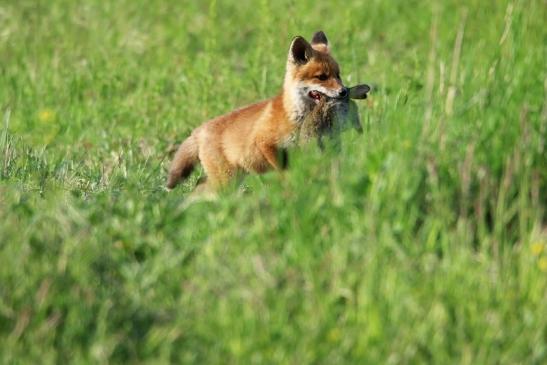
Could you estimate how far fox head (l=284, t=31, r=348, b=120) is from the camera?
26.2 ft

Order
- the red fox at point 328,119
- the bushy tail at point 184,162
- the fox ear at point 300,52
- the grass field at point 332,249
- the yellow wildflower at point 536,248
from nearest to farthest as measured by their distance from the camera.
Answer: the grass field at point 332,249
the yellow wildflower at point 536,248
the red fox at point 328,119
the bushy tail at point 184,162
the fox ear at point 300,52

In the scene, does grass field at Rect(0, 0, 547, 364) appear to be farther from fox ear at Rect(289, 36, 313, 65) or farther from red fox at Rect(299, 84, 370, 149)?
fox ear at Rect(289, 36, 313, 65)

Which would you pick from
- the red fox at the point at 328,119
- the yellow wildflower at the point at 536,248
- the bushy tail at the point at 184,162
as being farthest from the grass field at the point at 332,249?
the bushy tail at the point at 184,162

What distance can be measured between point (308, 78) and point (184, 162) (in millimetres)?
988

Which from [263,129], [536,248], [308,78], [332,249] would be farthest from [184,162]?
[536,248]

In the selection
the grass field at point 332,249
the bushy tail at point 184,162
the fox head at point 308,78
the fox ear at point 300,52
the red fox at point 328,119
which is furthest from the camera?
the fox ear at point 300,52

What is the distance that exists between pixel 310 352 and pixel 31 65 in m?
6.77

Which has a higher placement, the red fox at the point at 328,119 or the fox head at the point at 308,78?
the fox head at the point at 308,78

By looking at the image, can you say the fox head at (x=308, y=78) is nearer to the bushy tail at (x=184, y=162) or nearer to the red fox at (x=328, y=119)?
the red fox at (x=328, y=119)

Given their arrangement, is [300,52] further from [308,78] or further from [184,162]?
[184,162]

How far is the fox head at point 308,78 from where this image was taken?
8000 mm

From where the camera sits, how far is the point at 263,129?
25.7 feet

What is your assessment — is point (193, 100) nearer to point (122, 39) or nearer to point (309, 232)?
point (122, 39)

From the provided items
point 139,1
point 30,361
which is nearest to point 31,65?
point 139,1
